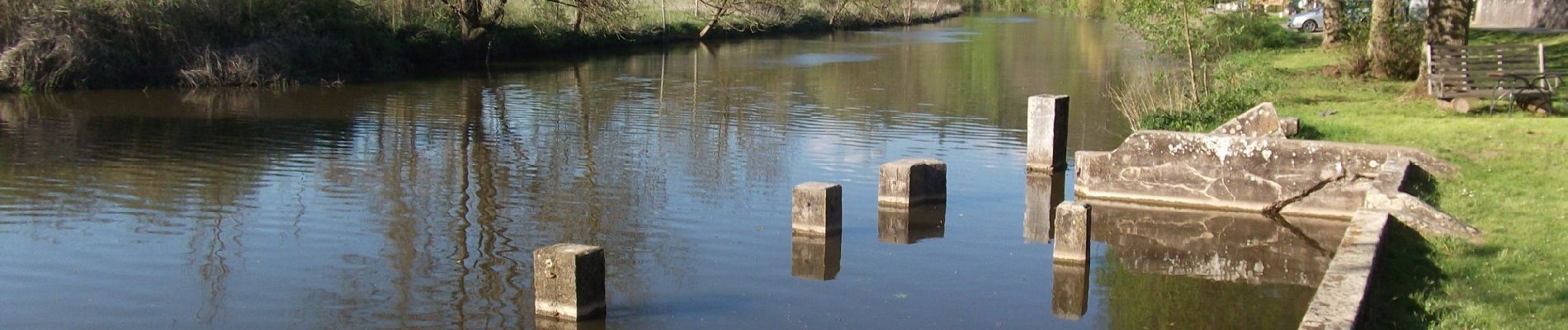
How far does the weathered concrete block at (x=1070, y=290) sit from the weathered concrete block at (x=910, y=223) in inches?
58.1

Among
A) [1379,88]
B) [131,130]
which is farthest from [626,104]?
[1379,88]

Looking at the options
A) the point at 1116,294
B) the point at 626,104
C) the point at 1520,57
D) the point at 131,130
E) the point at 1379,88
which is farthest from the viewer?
the point at 626,104

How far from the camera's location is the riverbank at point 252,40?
26.0 metres

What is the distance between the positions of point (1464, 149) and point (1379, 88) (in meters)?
8.93

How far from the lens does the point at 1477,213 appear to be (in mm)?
10148

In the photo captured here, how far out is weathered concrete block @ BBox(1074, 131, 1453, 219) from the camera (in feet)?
40.4

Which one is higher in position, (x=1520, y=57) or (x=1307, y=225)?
(x=1520, y=57)

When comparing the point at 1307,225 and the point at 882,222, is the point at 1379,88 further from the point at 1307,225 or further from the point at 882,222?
the point at 882,222

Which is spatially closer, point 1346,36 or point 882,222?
point 882,222

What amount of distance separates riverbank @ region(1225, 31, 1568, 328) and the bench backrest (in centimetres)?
35

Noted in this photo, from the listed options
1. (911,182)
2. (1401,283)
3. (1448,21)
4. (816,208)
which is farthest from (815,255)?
(1448,21)

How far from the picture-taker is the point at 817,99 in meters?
25.7

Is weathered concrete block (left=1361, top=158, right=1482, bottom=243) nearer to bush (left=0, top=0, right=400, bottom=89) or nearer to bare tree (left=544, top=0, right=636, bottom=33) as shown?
bush (left=0, top=0, right=400, bottom=89)

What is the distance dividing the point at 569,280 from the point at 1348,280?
4.21 metres
